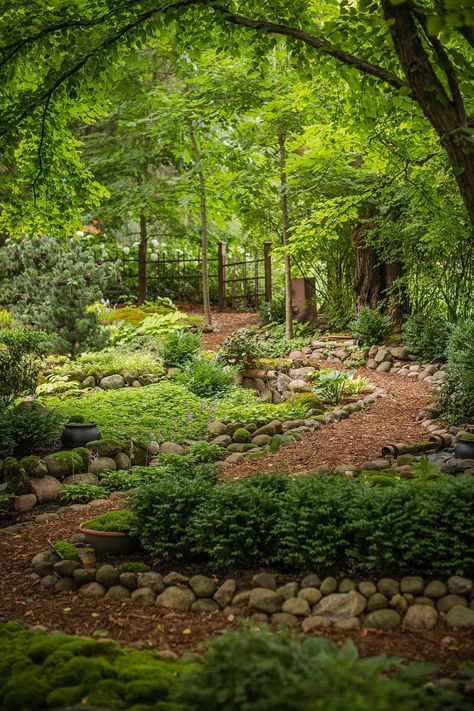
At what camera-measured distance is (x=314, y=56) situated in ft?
17.8

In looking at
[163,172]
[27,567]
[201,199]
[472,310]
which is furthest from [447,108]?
[163,172]

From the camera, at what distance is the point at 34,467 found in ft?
19.2

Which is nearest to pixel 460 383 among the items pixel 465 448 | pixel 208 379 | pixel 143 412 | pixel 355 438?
pixel 355 438

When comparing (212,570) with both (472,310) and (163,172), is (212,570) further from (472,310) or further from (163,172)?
(163,172)

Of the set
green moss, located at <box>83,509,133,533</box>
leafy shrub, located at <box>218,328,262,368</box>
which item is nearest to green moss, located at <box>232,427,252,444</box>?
leafy shrub, located at <box>218,328,262,368</box>

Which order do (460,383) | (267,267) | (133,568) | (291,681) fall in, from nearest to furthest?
(291,681) → (133,568) → (460,383) → (267,267)

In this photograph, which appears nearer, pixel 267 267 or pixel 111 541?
pixel 111 541

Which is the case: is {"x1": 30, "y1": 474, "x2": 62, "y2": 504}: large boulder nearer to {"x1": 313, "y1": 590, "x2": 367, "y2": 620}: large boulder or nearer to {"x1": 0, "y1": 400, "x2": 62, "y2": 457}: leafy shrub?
{"x1": 0, "y1": 400, "x2": 62, "y2": 457}: leafy shrub

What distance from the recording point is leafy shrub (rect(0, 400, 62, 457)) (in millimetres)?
6127

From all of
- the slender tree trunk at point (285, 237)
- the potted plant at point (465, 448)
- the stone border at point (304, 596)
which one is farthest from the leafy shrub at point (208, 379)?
the stone border at point (304, 596)

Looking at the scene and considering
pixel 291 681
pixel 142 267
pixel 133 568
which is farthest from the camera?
pixel 142 267

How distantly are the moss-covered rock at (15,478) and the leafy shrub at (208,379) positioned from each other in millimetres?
3321

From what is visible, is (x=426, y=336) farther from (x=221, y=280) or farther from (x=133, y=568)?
(x=221, y=280)

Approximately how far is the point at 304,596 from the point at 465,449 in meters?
2.71
